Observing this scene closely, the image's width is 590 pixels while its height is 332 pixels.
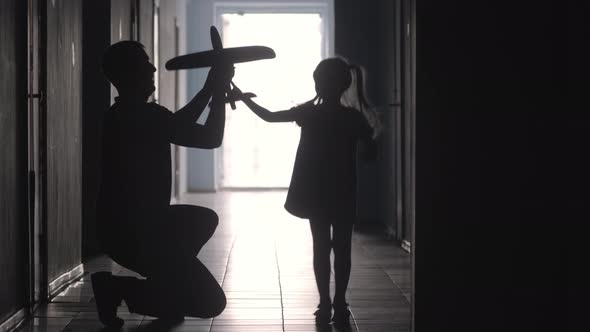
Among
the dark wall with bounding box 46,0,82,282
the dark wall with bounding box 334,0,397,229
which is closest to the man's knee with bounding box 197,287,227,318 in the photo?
the dark wall with bounding box 46,0,82,282

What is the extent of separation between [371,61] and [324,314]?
4.10 metres

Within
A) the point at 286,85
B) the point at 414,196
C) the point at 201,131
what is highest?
the point at 286,85

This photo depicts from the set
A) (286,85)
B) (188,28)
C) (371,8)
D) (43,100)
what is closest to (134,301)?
→ (43,100)

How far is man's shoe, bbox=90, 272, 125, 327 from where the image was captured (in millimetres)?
3025

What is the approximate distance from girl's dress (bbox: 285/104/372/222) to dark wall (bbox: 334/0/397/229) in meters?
3.41

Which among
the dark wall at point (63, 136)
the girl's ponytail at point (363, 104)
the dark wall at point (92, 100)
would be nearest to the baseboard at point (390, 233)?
the dark wall at point (92, 100)

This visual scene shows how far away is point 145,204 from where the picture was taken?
306cm

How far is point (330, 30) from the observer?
11.7 metres

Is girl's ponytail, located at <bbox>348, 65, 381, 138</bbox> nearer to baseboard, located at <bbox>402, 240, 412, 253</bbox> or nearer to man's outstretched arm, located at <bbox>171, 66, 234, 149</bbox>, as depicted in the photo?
man's outstretched arm, located at <bbox>171, 66, 234, 149</bbox>

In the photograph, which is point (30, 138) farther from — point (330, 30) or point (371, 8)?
point (330, 30)

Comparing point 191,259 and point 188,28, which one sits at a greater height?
point 188,28

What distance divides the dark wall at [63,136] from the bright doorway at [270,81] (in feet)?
24.6

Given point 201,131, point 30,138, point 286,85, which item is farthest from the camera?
point 286,85
